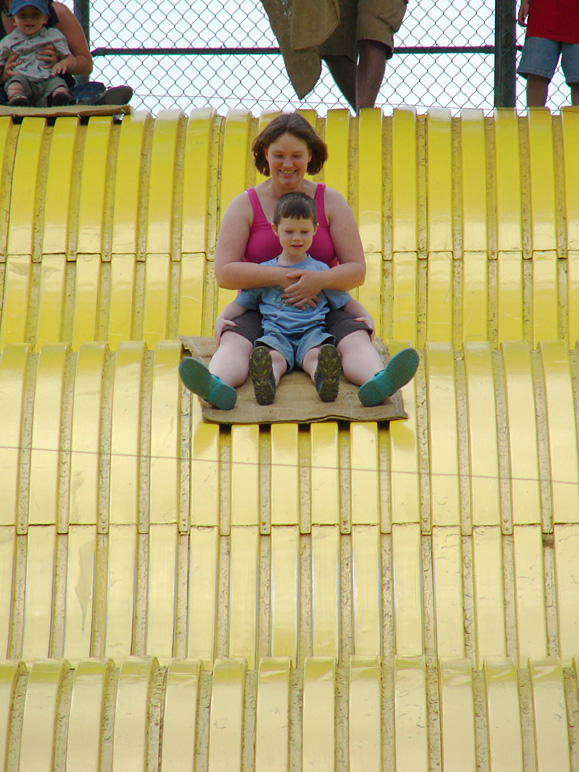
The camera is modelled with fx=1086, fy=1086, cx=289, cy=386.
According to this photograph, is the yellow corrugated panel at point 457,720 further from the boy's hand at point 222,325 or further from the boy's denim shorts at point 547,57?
the boy's denim shorts at point 547,57

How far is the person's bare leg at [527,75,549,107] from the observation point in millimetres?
5750

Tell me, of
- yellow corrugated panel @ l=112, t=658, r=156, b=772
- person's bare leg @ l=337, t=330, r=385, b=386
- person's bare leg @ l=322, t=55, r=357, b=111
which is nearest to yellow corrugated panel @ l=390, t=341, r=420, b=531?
person's bare leg @ l=337, t=330, r=385, b=386

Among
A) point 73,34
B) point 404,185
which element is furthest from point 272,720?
point 73,34

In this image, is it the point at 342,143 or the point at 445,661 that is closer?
the point at 445,661

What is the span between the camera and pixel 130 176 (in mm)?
5223

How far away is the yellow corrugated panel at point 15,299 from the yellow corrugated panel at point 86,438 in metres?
0.96

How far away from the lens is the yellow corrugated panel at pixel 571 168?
4.98 meters

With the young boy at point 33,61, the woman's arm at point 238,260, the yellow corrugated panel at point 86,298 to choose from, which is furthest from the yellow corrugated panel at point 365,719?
the young boy at point 33,61

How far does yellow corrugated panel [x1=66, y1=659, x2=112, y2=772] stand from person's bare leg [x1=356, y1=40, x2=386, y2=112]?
349 cm

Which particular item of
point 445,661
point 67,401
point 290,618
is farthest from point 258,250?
point 445,661

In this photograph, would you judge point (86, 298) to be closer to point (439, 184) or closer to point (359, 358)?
point (359, 358)

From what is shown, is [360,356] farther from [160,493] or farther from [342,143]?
[342,143]

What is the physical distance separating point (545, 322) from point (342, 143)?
136cm

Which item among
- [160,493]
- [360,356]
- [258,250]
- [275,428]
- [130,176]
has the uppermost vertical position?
[130,176]
